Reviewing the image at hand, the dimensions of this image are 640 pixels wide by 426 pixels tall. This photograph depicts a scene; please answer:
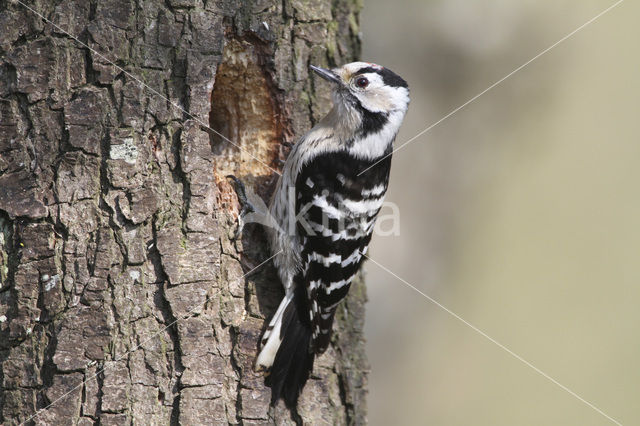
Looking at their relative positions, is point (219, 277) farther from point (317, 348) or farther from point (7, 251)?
point (7, 251)

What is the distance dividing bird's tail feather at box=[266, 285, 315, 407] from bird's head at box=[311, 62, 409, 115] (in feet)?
3.99

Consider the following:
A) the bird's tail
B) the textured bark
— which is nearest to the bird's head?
the textured bark

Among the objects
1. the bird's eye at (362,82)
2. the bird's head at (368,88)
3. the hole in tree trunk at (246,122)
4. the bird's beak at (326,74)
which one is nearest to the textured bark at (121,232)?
the hole in tree trunk at (246,122)

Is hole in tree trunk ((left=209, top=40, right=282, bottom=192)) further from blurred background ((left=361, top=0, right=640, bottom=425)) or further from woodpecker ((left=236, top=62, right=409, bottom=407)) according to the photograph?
blurred background ((left=361, top=0, right=640, bottom=425))

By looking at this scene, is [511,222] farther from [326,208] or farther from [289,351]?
[289,351]

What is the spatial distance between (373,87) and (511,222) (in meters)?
4.15

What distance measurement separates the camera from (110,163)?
318 cm

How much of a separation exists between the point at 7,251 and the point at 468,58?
17.5ft

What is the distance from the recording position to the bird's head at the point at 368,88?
13.0 ft

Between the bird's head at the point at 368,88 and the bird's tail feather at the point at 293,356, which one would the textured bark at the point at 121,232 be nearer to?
the bird's tail feather at the point at 293,356

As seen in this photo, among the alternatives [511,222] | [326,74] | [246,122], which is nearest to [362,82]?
[326,74]

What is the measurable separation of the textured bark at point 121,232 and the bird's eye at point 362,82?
82cm

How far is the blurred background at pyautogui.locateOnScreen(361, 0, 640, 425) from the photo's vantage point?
7.09m

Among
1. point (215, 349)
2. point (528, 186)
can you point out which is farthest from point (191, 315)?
point (528, 186)
